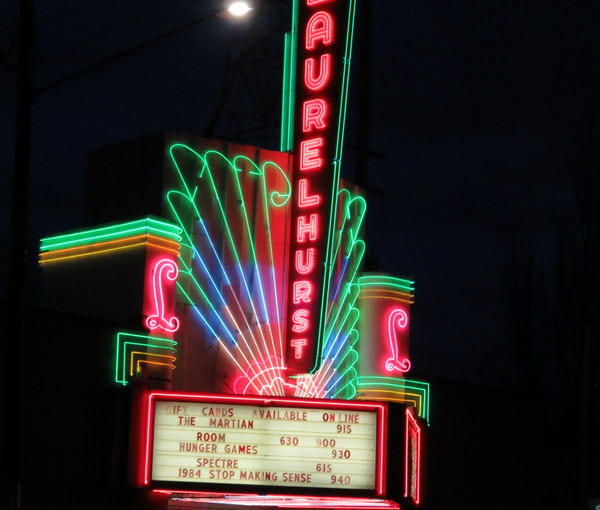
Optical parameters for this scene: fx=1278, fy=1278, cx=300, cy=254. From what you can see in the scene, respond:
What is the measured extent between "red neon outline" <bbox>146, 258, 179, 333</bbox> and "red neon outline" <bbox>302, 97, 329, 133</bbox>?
286cm

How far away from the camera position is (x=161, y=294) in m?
17.6

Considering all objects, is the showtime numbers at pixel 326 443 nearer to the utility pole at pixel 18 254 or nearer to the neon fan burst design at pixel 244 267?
the neon fan burst design at pixel 244 267

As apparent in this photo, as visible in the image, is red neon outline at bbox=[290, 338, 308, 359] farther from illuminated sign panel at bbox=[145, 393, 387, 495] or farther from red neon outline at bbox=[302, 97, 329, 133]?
red neon outline at bbox=[302, 97, 329, 133]

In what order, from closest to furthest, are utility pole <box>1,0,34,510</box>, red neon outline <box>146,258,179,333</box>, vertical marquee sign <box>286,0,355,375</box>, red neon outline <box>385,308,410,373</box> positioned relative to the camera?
utility pole <box>1,0,34,510</box>, red neon outline <box>146,258,179,333</box>, vertical marquee sign <box>286,0,355,375</box>, red neon outline <box>385,308,410,373</box>

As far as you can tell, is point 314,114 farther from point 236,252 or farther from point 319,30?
point 236,252

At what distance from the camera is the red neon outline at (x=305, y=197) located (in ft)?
60.1

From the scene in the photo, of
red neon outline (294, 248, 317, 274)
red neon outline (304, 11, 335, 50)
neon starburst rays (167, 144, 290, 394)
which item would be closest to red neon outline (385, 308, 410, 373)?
neon starburst rays (167, 144, 290, 394)

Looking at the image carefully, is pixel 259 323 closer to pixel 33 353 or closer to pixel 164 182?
pixel 164 182

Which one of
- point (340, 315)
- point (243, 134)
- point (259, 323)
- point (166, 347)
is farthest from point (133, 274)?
point (243, 134)

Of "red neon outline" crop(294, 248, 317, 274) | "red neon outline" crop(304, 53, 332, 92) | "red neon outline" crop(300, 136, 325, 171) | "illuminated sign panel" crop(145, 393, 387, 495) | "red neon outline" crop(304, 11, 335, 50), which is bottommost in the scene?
"illuminated sign panel" crop(145, 393, 387, 495)

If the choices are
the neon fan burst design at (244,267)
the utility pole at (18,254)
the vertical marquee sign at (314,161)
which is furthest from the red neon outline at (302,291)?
the utility pole at (18,254)

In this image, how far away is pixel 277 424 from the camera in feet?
55.7

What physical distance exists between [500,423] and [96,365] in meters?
9.72

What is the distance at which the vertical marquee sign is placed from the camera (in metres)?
18.0
